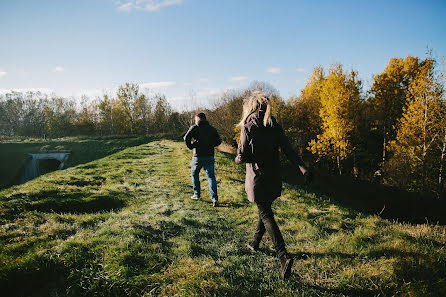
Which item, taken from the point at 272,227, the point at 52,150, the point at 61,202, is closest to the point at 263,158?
Answer: the point at 272,227

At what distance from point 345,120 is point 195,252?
73.3 feet

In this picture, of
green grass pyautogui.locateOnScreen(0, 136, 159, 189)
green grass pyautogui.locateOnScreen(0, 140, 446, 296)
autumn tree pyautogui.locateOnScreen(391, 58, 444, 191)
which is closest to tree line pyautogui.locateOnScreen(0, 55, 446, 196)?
autumn tree pyautogui.locateOnScreen(391, 58, 444, 191)

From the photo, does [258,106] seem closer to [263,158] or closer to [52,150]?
[263,158]

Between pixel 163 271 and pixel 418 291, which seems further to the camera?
pixel 163 271

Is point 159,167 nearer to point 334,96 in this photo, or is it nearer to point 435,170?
point 334,96

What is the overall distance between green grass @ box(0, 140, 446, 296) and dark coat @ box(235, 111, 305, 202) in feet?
3.50

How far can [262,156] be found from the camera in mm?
3219

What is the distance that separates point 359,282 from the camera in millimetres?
2744

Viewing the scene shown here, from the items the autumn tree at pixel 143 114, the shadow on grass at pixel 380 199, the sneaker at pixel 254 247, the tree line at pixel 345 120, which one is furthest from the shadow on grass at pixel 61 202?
the autumn tree at pixel 143 114

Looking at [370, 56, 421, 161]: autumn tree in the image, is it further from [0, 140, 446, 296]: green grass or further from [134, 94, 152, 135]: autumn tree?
[134, 94, 152, 135]: autumn tree

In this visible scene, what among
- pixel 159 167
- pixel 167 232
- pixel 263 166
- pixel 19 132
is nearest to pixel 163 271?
pixel 167 232

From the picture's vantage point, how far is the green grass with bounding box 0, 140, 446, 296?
2.57m

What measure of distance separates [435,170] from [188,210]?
21366mm

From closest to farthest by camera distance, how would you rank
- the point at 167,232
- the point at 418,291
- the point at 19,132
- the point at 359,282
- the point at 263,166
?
1. the point at 418,291
2. the point at 359,282
3. the point at 263,166
4. the point at 167,232
5. the point at 19,132
